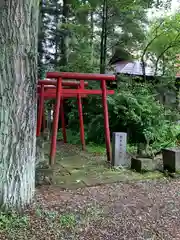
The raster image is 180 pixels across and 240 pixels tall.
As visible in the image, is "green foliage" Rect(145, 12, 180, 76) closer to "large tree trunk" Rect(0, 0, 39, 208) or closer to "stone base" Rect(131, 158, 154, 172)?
"stone base" Rect(131, 158, 154, 172)

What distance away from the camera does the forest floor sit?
2.25 meters

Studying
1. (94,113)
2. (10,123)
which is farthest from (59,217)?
(94,113)

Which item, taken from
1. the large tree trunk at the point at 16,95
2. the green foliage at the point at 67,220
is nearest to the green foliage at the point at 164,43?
the large tree trunk at the point at 16,95

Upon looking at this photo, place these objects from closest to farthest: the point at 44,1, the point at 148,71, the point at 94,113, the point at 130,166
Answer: the point at 130,166 < the point at 94,113 < the point at 44,1 < the point at 148,71

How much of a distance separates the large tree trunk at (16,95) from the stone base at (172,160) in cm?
244

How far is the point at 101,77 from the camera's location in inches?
183

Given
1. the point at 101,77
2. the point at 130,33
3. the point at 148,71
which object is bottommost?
the point at 101,77

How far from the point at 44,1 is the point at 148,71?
440 cm

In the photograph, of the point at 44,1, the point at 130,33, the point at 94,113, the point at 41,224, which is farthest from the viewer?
the point at 130,33

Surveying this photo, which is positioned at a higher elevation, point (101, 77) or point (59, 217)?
point (101, 77)

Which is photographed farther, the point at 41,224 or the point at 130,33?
the point at 130,33

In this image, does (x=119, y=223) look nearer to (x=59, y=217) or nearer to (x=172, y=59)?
(x=59, y=217)

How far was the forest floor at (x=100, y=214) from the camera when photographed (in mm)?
2252

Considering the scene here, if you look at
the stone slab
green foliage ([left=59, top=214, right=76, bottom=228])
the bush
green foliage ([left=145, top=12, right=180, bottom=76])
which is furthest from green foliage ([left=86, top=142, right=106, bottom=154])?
green foliage ([left=145, top=12, right=180, bottom=76])
